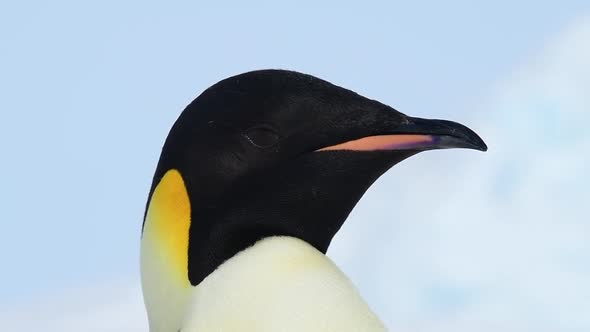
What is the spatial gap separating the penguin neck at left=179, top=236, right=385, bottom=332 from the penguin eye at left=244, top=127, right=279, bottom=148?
32 centimetres

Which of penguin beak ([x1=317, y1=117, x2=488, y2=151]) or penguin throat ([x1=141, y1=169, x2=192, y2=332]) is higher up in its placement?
penguin beak ([x1=317, y1=117, x2=488, y2=151])

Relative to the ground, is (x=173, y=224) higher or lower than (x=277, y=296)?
higher

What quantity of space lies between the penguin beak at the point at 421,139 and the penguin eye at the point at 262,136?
171mm

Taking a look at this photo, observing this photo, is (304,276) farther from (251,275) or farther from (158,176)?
(158,176)

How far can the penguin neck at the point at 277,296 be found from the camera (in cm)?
549

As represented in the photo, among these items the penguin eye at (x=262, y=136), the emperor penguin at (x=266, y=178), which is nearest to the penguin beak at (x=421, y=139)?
the emperor penguin at (x=266, y=178)

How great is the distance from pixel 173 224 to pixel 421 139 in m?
0.88

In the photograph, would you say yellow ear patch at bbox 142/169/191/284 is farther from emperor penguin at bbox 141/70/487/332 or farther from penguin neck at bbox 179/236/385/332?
penguin neck at bbox 179/236/385/332

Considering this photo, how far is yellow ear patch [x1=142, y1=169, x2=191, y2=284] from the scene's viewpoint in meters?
5.73

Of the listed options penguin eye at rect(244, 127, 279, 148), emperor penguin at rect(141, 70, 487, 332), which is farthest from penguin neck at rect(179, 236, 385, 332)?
penguin eye at rect(244, 127, 279, 148)

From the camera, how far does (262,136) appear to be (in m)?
5.74

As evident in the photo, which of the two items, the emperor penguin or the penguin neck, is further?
the emperor penguin

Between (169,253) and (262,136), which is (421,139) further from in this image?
(169,253)

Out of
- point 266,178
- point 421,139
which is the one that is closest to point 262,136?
point 266,178
